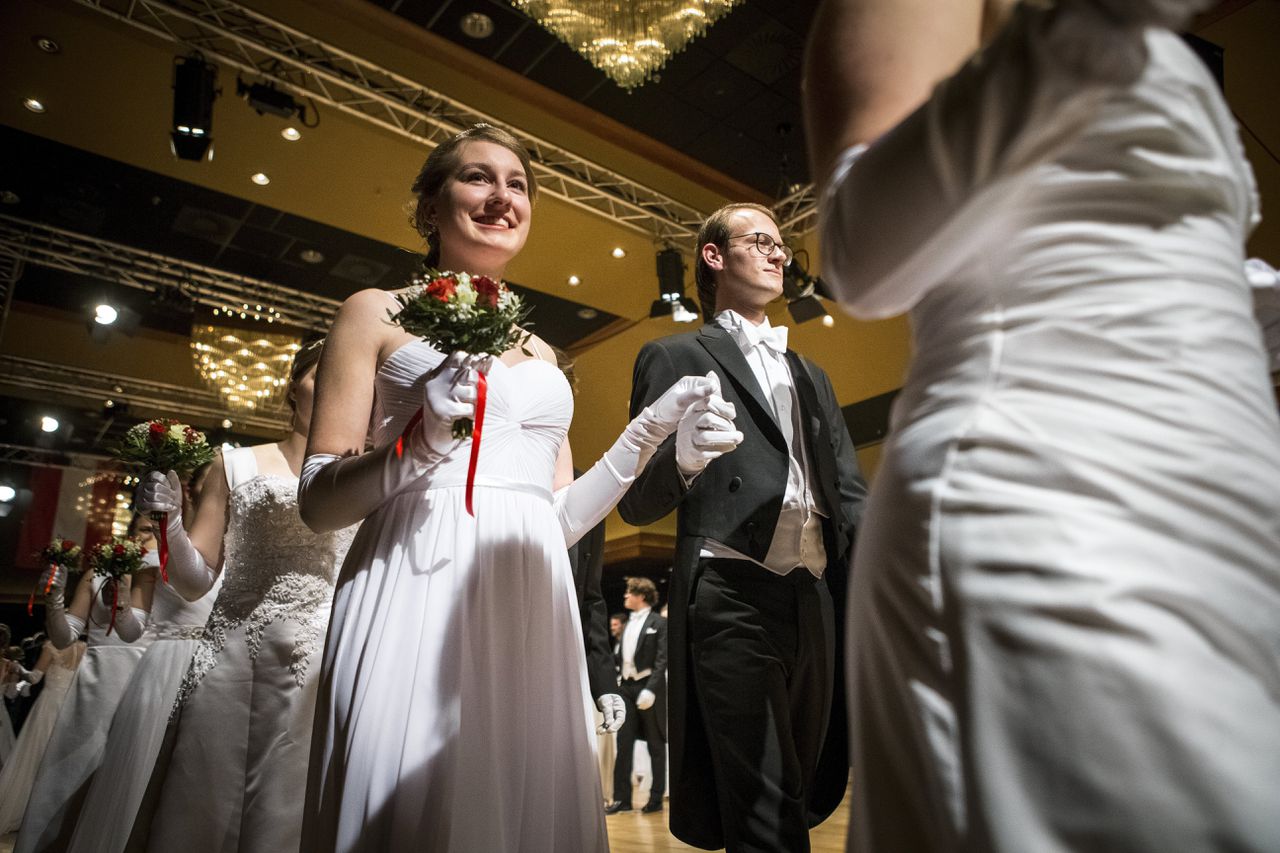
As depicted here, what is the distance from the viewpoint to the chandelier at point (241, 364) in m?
10.4

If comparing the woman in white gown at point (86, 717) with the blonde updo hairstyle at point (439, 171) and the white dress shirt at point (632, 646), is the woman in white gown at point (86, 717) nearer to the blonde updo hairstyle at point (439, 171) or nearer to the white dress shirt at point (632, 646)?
the blonde updo hairstyle at point (439, 171)

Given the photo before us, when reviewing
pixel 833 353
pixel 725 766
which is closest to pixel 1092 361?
pixel 725 766

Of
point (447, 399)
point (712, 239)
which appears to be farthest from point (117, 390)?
point (447, 399)

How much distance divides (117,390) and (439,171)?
1315cm

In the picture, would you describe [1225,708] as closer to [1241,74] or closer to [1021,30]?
[1021,30]

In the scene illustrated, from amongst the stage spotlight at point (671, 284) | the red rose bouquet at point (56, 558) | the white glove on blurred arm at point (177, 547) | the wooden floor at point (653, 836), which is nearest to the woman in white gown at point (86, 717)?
the red rose bouquet at point (56, 558)

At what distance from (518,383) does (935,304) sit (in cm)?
138

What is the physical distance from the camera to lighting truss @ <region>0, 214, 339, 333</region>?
31.8 feet

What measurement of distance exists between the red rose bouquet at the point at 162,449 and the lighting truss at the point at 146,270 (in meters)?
5.95

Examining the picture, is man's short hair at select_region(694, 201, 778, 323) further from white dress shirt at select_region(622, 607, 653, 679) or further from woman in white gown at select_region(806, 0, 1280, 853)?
white dress shirt at select_region(622, 607, 653, 679)

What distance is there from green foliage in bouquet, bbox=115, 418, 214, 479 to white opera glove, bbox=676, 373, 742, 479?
2.47m

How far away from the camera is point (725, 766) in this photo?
7.60 ft

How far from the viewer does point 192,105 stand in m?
6.63

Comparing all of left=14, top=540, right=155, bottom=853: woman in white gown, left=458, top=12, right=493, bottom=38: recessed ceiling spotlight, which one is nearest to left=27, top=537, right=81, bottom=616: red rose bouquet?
left=14, top=540, right=155, bottom=853: woman in white gown
